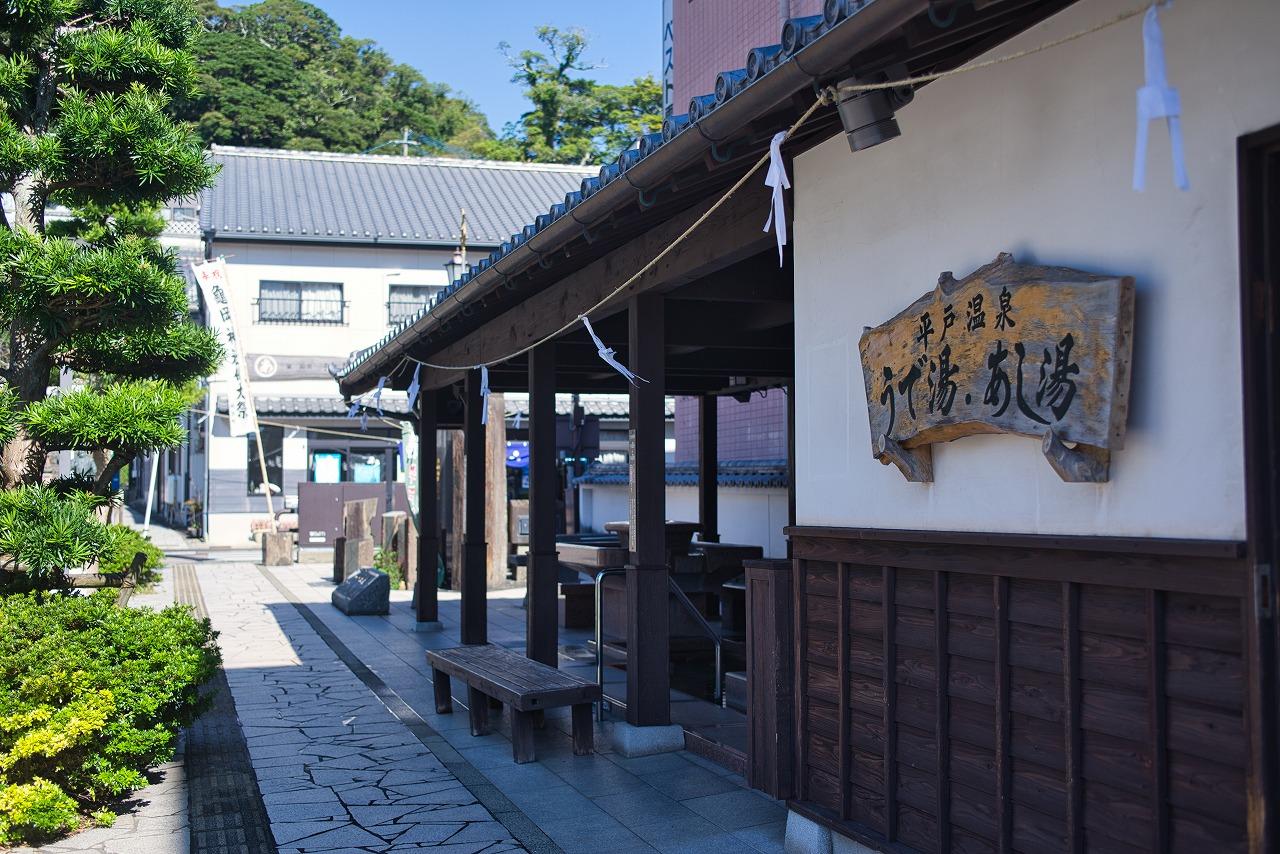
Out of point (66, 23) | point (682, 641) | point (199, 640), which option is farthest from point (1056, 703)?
point (66, 23)

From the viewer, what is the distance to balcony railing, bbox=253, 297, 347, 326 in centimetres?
2994

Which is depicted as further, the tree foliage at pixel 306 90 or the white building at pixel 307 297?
the tree foliage at pixel 306 90

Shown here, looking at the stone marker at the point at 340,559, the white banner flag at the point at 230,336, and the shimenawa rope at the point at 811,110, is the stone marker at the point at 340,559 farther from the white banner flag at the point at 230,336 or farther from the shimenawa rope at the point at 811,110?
the white banner flag at the point at 230,336

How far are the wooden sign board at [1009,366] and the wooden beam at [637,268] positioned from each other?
129 cm

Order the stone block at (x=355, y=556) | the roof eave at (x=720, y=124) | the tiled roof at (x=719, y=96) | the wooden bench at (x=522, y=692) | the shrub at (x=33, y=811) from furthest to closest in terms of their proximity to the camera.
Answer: the stone block at (x=355, y=556) → the wooden bench at (x=522, y=692) → the shrub at (x=33, y=811) → the tiled roof at (x=719, y=96) → the roof eave at (x=720, y=124)

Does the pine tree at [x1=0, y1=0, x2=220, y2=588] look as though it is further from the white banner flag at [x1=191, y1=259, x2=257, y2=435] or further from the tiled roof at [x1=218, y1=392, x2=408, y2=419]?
the tiled roof at [x1=218, y1=392, x2=408, y2=419]

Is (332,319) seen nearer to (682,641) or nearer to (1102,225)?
(682,641)

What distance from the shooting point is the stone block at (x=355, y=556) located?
60.2ft

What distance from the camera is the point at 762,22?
13.6 meters

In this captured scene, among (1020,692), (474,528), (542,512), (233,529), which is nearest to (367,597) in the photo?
(474,528)

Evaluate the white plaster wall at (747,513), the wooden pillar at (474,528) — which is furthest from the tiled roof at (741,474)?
the wooden pillar at (474,528)

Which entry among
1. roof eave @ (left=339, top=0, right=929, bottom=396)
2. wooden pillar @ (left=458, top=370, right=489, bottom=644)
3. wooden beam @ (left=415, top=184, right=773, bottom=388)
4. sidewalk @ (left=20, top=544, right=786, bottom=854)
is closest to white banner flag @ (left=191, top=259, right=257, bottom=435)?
wooden pillar @ (left=458, top=370, right=489, bottom=644)

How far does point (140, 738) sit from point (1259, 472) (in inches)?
227

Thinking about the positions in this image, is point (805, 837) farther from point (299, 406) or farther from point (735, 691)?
point (299, 406)
